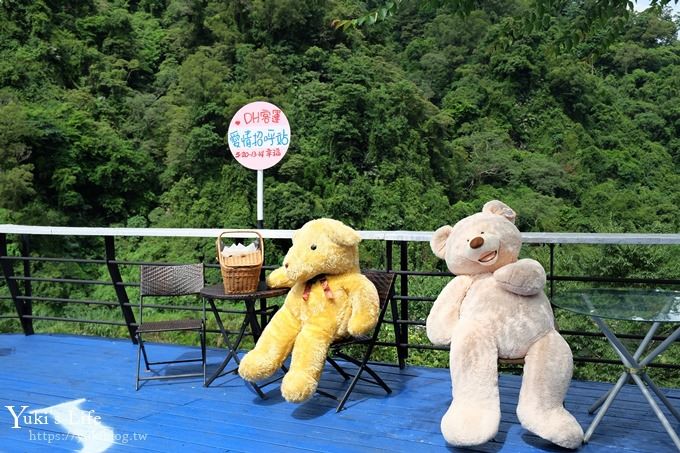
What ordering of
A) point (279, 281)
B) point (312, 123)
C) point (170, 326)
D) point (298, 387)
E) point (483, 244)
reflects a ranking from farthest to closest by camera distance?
point (312, 123) → point (170, 326) → point (279, 281) → point (298, 387) → point (483, 244)

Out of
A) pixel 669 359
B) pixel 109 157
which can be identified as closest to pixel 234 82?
pixel 109 157

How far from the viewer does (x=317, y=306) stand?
131 inches

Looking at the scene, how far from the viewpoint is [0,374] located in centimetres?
397

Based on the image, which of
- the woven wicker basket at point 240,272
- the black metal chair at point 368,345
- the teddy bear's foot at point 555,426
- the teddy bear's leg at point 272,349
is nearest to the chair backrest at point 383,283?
the black metal chair at point 368,345

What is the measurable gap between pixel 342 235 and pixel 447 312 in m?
0.69

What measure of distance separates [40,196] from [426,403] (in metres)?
22.1

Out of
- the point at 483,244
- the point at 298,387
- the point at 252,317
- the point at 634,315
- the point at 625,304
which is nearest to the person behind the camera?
the point at 634,315

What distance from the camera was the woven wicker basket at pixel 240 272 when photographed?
135 inches

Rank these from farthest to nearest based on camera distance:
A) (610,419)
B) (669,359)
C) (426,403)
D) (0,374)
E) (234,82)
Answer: (234,82) < (669,359) < (0,374) < (426,403) < (610,419)

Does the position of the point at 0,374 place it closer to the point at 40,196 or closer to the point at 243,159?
the point at 243,159

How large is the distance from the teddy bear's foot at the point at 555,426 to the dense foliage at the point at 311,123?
18863 millimetres

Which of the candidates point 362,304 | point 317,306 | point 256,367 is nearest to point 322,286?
point 317,306

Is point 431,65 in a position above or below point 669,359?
above

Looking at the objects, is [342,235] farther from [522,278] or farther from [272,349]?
[522,278]
